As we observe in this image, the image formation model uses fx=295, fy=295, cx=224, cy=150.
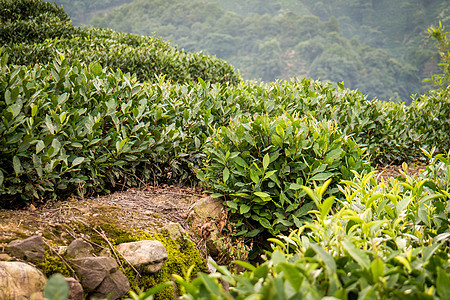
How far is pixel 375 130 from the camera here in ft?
15.6

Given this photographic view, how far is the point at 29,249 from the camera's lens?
1.74 metres

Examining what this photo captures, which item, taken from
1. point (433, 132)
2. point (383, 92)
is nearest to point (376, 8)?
point (383, 92)

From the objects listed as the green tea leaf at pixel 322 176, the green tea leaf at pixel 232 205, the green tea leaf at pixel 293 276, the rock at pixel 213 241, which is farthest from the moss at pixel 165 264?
the green tea leaf at pixel 293 276

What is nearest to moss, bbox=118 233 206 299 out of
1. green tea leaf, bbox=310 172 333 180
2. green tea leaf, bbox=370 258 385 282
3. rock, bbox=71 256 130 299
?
rock, bbox=71 256 130 299

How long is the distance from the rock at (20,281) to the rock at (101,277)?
21 centimetres

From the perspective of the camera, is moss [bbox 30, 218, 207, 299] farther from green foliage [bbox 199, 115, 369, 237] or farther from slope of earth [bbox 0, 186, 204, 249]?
green foliage [bbox 199, 115, 369, 237]

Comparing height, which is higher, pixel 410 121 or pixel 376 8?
pixel 376 8

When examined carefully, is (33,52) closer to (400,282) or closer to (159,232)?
(159,232)

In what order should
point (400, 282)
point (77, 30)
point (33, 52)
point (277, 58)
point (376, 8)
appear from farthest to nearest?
point (376, 8), point (277, 58), point (77, 30), point (33, 52), point (400, 282)

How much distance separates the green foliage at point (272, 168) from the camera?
2.56m

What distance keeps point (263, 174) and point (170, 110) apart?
4.86 ft

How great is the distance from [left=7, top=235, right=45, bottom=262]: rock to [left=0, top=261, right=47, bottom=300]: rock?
0.30 ft

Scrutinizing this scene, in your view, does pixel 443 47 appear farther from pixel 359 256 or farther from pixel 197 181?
pixel 359 256

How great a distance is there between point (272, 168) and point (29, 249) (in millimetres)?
1891
